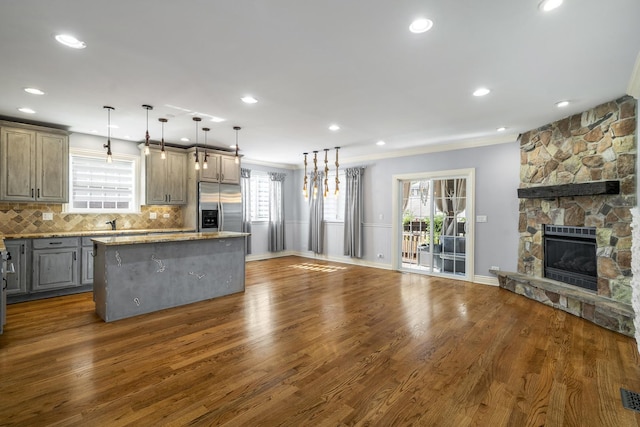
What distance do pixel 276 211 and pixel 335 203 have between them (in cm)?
164

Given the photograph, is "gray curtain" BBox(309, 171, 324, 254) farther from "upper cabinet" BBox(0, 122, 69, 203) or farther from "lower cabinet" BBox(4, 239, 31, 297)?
"lower cabinet" BBox(4, 239, 31, 297)

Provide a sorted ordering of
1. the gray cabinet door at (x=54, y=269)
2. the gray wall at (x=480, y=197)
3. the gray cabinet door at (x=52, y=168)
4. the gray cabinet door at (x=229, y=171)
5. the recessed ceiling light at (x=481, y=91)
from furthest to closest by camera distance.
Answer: the gray cabinet door at (x=229, y=171)
the gray wall at (x=480, y=197)
the gray cabinet door at (x=52, y=168)
the gray cabinet door at (x=54, y=269)
the recessed ceiling light at (x=481, y=91)

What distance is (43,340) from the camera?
10.5 ft

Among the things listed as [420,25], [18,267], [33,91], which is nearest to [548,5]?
[420,25]

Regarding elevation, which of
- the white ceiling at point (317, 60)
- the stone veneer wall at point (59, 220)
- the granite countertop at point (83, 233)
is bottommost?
the granite countertop at point (83, 233)

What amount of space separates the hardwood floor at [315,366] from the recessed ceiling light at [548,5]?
266cm

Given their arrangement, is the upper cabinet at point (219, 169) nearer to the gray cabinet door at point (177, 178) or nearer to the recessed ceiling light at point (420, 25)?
the gray cabinet door at point (177, 178)

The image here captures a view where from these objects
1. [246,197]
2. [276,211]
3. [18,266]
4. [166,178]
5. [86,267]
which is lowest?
[86,267]

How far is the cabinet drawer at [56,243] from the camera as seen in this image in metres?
4.65

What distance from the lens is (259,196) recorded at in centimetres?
838

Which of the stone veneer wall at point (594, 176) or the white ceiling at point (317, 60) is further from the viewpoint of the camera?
the stone veneer wall at point (594, 176)

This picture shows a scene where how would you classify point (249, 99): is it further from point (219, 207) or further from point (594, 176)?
point (594, 176)

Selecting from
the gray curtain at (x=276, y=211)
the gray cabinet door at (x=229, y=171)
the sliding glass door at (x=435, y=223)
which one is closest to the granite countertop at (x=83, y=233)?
the gray cabinet door at (x=229, y=171)

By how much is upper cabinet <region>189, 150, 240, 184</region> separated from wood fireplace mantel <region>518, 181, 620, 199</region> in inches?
213
